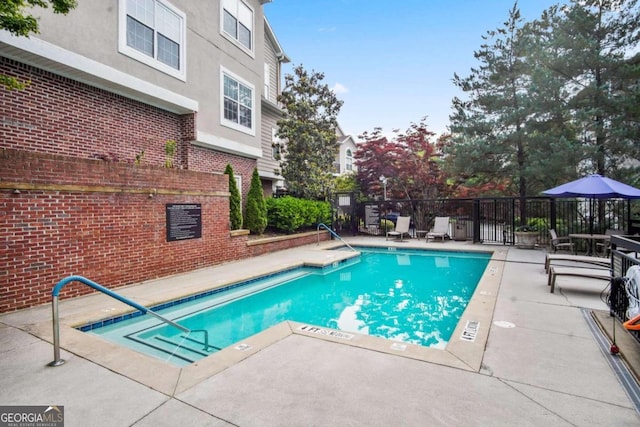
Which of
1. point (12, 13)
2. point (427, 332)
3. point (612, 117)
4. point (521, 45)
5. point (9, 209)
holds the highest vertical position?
point (521, 45)

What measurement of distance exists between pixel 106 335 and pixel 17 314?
1393mm

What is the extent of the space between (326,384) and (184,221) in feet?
19.2

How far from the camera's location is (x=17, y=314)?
14.9ft

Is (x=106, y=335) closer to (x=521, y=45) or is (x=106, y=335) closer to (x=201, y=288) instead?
(x=201, y=288)

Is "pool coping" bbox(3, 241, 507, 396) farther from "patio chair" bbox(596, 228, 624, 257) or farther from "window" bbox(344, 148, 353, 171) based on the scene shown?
"window" bbox(344, 148, 353, 171)

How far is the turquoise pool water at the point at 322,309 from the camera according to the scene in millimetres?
4449

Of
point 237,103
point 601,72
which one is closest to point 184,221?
point 237,103

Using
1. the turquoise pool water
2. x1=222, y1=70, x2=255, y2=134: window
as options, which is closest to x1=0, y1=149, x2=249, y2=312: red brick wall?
the turquoise pool water

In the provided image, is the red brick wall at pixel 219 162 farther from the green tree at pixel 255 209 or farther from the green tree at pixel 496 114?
the green tree at pixel 496 114

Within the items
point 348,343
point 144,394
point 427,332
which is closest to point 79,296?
point 144,394

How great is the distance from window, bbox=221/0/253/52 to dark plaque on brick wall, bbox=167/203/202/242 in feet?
21.6

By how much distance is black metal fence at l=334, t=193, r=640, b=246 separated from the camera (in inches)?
446

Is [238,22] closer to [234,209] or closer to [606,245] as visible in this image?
[234,209]

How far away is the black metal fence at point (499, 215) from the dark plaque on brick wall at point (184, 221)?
27.6 feet
